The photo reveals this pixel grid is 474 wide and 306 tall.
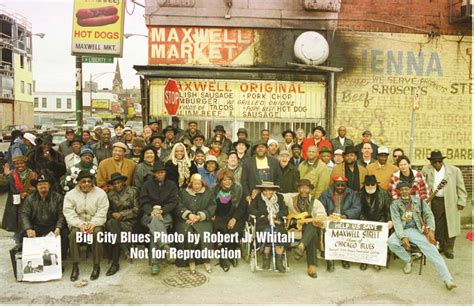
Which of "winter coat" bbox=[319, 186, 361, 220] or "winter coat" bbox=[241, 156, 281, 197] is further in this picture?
"winter coat" bbox=[241, 156, 281, 197]

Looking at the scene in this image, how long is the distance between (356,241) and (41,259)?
466 centimetres

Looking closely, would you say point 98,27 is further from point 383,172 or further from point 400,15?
point 400,15

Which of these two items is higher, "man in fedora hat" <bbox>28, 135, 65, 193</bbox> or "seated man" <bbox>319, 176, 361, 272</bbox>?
"man in fedora hat" <bbox>28, 135, 65, 193</bbox>

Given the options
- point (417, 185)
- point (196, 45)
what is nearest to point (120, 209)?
point (417, 185)

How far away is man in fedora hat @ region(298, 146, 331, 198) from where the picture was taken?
267 inches

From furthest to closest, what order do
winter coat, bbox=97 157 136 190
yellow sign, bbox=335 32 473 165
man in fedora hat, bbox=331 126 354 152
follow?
yellow sign, bbox=335 32 473 165 → man in fedora hat, bbox=331 126 354 152 → winter coat, bbox=97 157 136 190

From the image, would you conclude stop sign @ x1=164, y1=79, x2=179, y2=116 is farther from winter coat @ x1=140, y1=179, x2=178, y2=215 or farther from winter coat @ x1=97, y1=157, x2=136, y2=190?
winter coat @ x1=140, y1=179, x2=178, y2=215

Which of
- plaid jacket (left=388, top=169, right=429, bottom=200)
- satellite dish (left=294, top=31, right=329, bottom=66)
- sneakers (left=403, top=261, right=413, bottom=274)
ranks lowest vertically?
sneakers (left=403, top=261, right=413, bottom=274)

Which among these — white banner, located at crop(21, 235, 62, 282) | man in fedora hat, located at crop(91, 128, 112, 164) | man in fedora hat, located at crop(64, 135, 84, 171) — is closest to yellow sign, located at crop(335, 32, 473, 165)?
man in fedora hat, located at crop(91, 128, 112, 164)

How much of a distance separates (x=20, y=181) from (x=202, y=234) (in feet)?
10.1

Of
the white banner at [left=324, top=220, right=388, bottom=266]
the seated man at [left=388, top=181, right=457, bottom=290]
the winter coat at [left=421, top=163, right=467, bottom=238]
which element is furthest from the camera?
the winter coat at [left=421, top=163, right=467, bottom=238]

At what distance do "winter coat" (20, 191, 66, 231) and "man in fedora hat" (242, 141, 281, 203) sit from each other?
2948 millimetres

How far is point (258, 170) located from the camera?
267 inches

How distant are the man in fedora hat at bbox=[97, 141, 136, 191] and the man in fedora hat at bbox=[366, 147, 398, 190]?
4195 mm
